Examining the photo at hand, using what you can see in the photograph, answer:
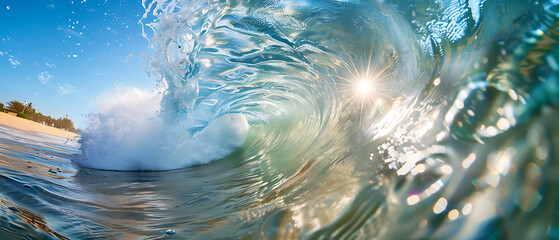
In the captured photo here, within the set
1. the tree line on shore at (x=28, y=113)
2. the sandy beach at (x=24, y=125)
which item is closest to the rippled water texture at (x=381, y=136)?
the sandy beach at (x=24, y=125)

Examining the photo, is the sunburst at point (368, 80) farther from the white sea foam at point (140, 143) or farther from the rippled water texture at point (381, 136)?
the white sea foam at point (140, 143)

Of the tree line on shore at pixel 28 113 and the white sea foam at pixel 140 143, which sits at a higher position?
the tree line on shore at pixel 28 113

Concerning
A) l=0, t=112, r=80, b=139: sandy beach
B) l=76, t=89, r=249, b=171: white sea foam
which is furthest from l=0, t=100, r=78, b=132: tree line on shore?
l=76, t=89, r=249, b=171: white sea foam

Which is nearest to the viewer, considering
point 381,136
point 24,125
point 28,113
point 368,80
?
point 381,136

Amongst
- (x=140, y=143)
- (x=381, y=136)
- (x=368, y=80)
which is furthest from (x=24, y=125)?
(x=381, y=136)

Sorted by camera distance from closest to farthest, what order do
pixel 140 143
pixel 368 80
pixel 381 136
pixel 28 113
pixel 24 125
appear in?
pixel 381 136
pixel 368 80
pixel 140 143
pixel 24 125
pixel 28 113

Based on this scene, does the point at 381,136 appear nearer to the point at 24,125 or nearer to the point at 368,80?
the point at 368,80
